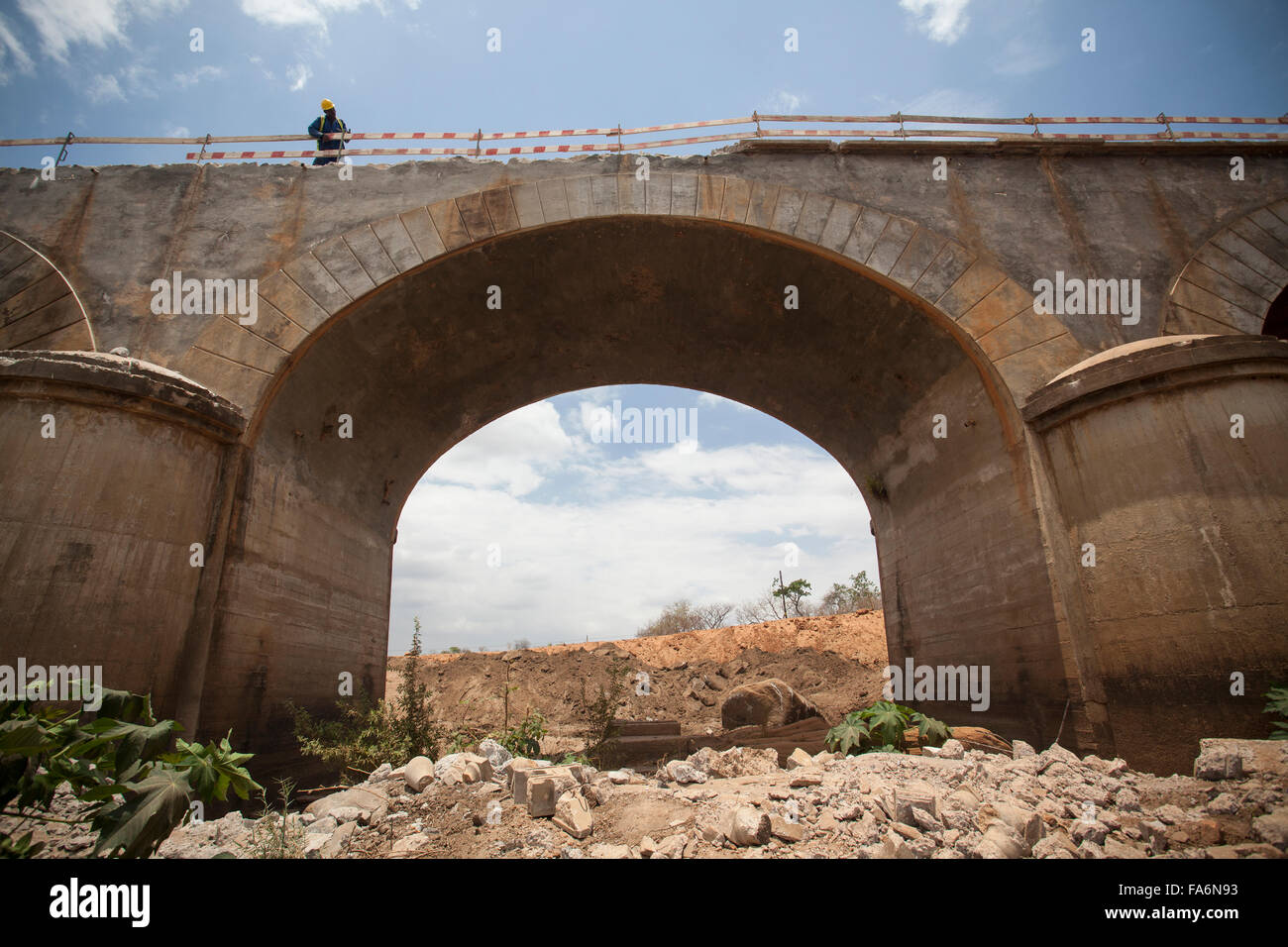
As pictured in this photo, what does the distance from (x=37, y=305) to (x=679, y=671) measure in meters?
16.5

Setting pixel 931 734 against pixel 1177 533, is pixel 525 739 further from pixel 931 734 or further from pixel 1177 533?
pixel 1177 533

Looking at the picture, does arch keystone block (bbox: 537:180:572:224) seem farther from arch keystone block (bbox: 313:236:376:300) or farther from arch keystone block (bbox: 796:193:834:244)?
arch keystone block (bbox: 796:193:834:244)

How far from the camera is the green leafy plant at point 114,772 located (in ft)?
5.73

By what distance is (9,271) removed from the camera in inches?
256

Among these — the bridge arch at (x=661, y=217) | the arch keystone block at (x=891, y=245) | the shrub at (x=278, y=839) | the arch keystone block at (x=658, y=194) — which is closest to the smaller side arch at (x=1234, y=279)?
the bridge arch at (x=661, y=217)

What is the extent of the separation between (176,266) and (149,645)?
3.98 m

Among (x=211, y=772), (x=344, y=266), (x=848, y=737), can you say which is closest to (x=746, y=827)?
(x=211, y=772)

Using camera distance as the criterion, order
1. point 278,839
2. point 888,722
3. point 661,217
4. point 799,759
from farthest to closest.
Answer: point 661,217 → point 888,722 → point 799,759 → point 278,839

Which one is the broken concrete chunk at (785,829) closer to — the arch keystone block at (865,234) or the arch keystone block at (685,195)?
the arch keystone block at (865,234)

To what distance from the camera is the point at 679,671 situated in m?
19.2

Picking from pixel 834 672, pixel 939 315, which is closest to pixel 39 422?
pixel 939 315

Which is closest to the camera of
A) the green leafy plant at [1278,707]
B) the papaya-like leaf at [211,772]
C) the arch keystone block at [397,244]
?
the papaya-like leaf at [211,772]

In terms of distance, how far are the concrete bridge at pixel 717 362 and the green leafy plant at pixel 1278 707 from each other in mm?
134
